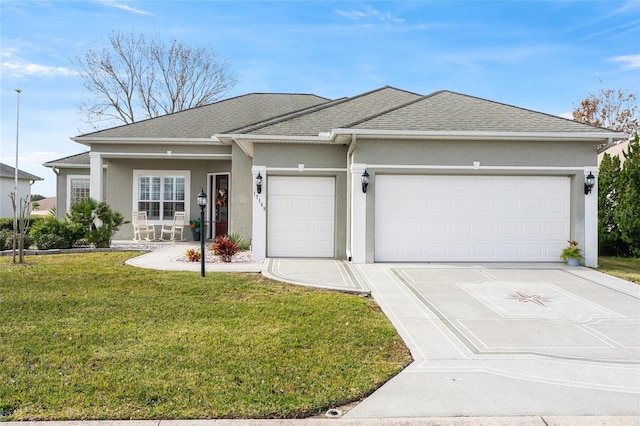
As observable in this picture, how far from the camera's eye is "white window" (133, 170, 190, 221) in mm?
16172

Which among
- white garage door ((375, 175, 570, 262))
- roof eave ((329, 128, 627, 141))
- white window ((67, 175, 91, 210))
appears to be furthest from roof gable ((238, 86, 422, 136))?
white window ((67, 175, 91, 210))

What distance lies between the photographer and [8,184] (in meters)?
28.5

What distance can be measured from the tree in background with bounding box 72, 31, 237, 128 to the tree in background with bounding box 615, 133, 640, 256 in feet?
83.4

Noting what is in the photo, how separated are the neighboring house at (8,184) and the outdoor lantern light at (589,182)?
2880 centimetres

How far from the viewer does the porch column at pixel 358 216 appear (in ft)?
34.1

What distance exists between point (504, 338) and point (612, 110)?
30.4 meters

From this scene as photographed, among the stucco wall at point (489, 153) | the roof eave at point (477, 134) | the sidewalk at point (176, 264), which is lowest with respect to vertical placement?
the sidewalk at point (176, 264)

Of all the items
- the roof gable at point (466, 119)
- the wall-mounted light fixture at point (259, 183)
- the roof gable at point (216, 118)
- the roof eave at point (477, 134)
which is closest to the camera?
the roof eave at point (477, 134)

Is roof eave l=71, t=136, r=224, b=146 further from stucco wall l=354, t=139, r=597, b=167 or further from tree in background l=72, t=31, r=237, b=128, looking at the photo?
tree in background l=72, t=31, r=237, b=128

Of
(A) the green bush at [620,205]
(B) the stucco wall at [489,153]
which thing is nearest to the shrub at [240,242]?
(B) the stucco wall at [489,153]

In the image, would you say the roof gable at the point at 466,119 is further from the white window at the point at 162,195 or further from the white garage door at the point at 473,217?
the white window at the point at 162,195

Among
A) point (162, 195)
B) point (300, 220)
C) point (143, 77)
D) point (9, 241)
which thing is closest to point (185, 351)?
point (300, 220)

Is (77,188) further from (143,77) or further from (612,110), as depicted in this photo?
(612,110)

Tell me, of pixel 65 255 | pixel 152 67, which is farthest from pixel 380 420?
pixel 152 67
